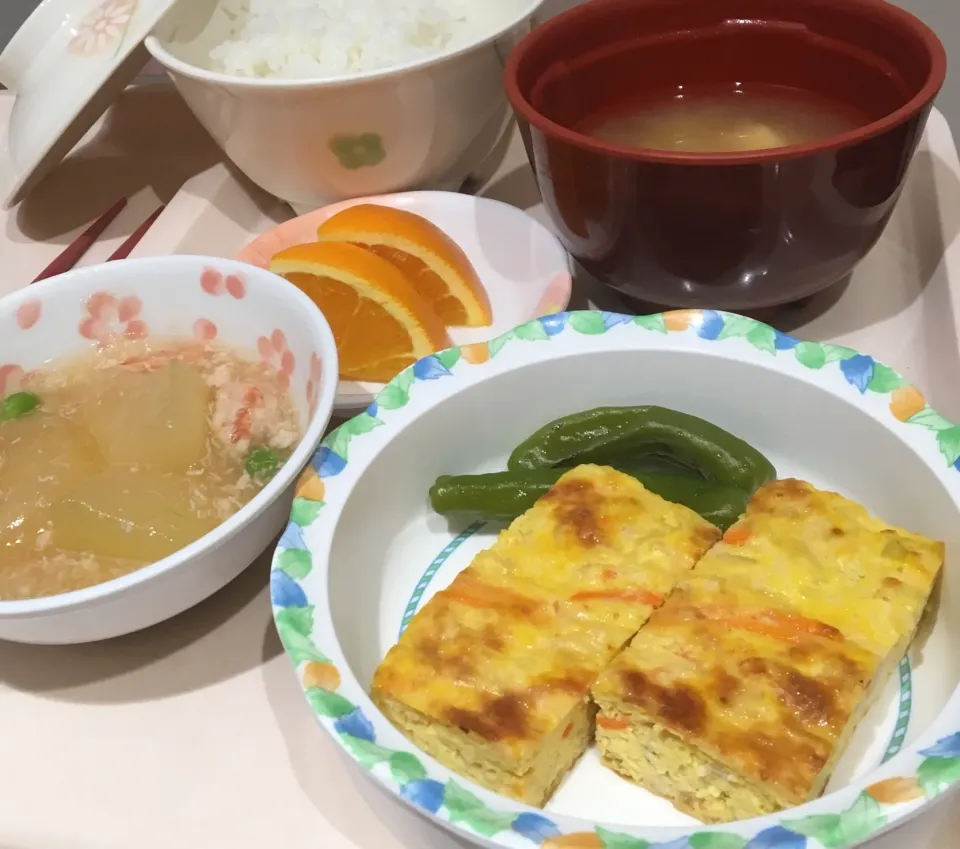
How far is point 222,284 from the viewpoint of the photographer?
1247mm

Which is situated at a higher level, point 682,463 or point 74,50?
point 74,50

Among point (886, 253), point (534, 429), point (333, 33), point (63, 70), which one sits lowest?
point (886, 253)

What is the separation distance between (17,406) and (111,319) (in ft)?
0.56

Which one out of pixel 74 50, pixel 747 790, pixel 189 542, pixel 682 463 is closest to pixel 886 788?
pixel 747 790

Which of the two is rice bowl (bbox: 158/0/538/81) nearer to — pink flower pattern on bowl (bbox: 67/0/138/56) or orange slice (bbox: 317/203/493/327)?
pink flower pattern on bowl (bbox: 67/0/138/56)

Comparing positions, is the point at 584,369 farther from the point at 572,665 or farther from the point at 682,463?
the point at 572,665

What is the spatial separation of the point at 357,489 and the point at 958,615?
24.4 inches

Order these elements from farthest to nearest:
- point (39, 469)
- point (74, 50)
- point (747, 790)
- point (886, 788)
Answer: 1. point (74, 50)
2. point (39, 469)
3. point (747, 790)
4. point (886, 788)

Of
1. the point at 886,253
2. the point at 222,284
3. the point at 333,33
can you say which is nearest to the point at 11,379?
the point at 222,284

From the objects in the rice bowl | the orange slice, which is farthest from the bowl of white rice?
the orange slice

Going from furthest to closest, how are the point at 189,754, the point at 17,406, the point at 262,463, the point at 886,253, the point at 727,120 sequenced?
1. the point at 886,253
2. the point at 727,120
3. the point at 17,406
4. the point at 262,463
5. the point at 189,754

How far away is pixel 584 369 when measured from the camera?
1136 millimetres

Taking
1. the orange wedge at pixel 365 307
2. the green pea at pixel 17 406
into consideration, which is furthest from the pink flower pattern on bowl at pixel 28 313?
the orange wedge at pixel 365 307

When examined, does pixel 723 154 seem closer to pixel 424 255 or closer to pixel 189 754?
pixel 424 255
